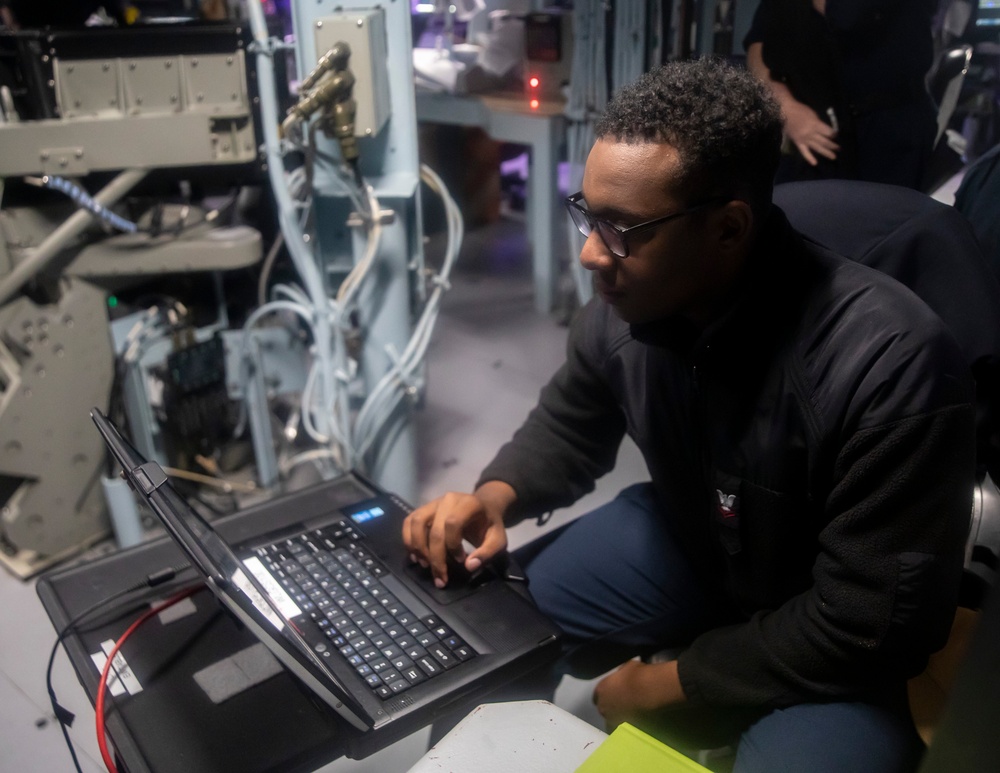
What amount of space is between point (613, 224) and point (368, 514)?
0.42 m

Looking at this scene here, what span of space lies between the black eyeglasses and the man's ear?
0.4 inches

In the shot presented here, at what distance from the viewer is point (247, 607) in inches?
22.4

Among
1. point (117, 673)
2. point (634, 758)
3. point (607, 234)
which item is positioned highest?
point (607, 234)

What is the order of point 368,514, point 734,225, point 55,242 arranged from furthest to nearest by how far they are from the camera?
point 55,242 < point 368,514 < point 734,225

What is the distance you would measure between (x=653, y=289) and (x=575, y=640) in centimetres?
53

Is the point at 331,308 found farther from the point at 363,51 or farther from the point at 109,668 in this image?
the point at 109,668

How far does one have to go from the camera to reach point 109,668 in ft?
2.44

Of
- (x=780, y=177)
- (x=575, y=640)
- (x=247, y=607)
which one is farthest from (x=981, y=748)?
(x=780, y=177)

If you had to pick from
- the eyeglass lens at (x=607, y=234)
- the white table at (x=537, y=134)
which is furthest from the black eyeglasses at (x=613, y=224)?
the white table at (x=537, y=134)

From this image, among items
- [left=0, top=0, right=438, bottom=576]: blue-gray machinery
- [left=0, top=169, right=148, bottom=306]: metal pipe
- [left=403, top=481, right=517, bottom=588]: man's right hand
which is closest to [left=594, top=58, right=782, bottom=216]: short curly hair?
[left=403, top=481, right=517, bottom=588]: man's right hand

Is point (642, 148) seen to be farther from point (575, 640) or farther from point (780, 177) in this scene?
point (780, 177)

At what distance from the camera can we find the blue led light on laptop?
0.95 meters

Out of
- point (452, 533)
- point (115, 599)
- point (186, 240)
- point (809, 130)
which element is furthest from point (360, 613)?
point (809, 130)

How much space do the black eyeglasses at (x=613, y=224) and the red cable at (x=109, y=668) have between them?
52 cm
